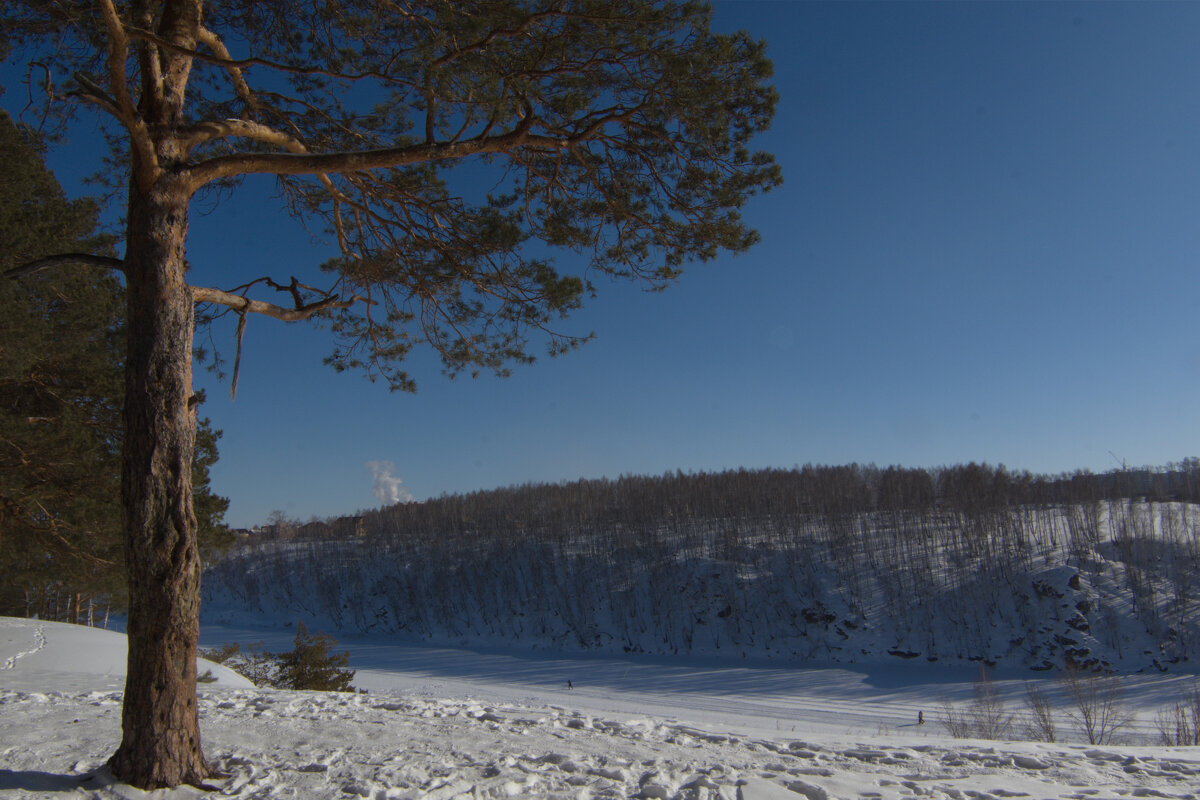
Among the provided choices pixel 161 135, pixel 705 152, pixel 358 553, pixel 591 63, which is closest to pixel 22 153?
pixel 161 135

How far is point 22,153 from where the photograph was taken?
7.88m

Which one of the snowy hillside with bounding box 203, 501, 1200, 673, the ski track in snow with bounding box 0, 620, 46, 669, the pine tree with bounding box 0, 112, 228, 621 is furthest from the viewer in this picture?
the snowy hillside with bounding box 203, 501, 1200, 673

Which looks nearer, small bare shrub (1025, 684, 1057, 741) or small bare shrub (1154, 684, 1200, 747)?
small bare shrub (1154, 684, 1200, 747)

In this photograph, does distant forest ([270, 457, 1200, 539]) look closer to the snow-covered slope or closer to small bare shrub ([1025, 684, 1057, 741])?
small bare shrub ([1025, 684, 1057, 741])

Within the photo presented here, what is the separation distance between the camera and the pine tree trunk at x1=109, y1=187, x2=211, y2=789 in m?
2.99

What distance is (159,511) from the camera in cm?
Answer: 319

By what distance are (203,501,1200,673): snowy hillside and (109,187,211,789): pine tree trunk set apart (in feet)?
63.9

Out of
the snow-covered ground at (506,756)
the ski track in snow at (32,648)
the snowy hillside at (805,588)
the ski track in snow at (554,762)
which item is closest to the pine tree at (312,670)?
the ski track in snow at (32,648)

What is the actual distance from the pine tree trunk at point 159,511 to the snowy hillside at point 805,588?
1947 cm

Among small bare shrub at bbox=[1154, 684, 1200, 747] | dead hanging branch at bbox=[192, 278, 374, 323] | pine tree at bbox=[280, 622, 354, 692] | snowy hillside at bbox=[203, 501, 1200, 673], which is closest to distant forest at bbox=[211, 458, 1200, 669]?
snowy hillside at bbox=[203, 501, 1200, 673]

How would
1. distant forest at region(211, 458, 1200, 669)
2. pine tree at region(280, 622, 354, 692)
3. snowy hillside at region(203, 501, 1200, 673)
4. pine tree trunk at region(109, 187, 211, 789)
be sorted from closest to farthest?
pine tree trunk at region(109, 187, 211, 789)
pine tree at region(280, 622, 354, 692)
snowy hillside at region(203, 501, 1200, 673)
distant forest at region(211, 458, 1200, 669)

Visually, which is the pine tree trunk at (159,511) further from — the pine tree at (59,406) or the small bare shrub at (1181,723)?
the small bare shrub at (1181,723)

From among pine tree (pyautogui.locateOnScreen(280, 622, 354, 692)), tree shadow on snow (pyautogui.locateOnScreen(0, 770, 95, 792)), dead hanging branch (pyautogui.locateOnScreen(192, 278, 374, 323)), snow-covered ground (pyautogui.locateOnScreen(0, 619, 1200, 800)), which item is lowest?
pine tree (pyautogui.locateOnScreen(280, 622, 354, 692))

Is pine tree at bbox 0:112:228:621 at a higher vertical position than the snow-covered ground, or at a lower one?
higher
